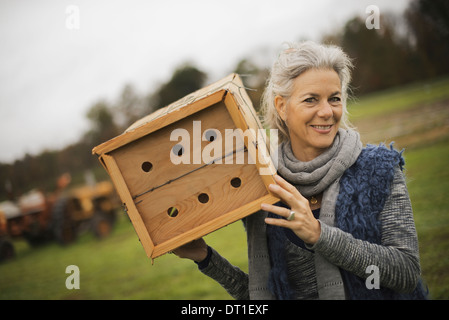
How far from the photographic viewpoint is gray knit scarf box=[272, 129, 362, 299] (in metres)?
1.84

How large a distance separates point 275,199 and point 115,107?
65.1 ft

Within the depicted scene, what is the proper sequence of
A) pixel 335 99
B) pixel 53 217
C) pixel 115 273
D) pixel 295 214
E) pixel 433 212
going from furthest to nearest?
pixel 53 217 → pixel 115 273 → pixel 433 212 → pixel 335 99 → pixel 295 214

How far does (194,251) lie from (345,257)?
0.87m

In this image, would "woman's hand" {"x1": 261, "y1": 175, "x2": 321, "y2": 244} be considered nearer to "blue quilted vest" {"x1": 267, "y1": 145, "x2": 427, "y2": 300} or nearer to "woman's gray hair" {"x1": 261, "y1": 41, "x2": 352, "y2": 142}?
"blue quilted vest" {"x1": 267, "y1": 145, "x2": 427, "y2": 300}

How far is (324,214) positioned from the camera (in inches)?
74.9

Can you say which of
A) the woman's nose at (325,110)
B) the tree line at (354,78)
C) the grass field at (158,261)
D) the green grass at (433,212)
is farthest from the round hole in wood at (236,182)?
the tree line at (354,78)

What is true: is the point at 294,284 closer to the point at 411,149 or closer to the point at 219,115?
the point at 219,115

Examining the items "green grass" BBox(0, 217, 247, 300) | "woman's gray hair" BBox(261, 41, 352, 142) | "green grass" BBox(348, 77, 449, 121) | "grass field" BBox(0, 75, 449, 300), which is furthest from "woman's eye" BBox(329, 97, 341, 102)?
"green grass" BBox(348, 77, 449, 121)

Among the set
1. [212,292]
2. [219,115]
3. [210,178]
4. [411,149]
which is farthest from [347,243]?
[411,149]

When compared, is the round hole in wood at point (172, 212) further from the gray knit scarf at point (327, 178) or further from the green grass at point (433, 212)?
the green grass at point (433, 212)

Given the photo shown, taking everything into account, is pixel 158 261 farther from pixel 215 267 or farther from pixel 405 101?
pixel 405 101

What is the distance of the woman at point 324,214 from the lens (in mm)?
1739

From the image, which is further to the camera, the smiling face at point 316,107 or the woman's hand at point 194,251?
the woman's hand at point 194,251
